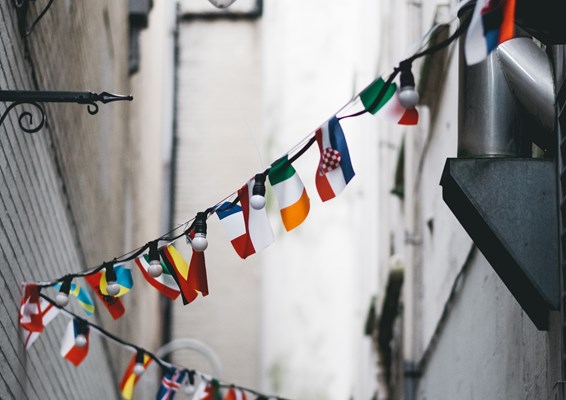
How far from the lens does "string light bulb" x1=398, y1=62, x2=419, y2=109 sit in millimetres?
5566

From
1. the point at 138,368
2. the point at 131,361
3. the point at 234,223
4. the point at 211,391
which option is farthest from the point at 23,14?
the point at 211,391

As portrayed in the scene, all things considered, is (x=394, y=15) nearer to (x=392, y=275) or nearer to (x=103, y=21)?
(x=392, y=275)

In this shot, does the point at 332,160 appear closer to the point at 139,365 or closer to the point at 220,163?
the point at 139,365

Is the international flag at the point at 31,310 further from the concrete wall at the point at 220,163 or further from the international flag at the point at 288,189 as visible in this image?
the concrete wall at the point at 220,163

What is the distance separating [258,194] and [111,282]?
1210 mm

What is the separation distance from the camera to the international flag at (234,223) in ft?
21.7

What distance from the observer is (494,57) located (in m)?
6.29

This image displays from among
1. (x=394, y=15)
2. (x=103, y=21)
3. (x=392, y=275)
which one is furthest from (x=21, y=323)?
(x=394, y=15)

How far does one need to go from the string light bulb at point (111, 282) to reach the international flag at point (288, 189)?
1.08 meters

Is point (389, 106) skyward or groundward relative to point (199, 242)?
skyward

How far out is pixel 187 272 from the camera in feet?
22.7

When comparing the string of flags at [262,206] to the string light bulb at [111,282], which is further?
the string light bulb at [111,282]

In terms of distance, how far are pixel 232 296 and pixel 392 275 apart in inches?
405

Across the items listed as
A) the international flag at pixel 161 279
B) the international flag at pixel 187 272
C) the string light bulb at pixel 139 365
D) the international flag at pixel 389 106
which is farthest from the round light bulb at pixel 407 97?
the string light bulb at pixel 139 365
